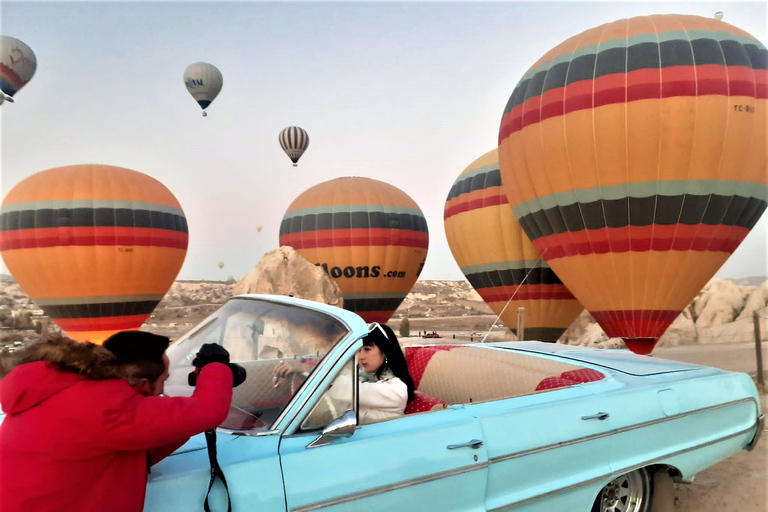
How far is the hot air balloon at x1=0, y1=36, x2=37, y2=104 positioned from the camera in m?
21.9

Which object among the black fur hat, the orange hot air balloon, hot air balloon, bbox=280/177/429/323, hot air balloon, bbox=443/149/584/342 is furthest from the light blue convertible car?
the orange hot air balloon

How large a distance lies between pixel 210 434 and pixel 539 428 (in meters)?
1.78

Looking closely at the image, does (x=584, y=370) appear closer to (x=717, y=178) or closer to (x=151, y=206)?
(x=717, y=178)

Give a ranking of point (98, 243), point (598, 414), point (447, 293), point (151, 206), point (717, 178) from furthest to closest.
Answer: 1. point (447, 293)
2. point (151, 206)
3. point (98, 243)
4. point (717, 178)
5. point (598, 414)

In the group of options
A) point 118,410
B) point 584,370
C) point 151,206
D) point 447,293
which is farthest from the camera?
point 447,293

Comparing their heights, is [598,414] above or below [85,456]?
below

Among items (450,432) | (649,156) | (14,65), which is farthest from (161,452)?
(14,65)

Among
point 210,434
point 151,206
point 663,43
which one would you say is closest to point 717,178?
point 663,43

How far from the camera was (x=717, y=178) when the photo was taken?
31.4ft

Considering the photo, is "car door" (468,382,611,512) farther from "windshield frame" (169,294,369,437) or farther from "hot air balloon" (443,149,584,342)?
"hot air balloon" (443,149,584,342)

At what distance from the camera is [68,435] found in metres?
1.55

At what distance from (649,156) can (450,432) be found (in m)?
9.04

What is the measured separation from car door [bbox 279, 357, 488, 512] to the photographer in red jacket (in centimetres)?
58

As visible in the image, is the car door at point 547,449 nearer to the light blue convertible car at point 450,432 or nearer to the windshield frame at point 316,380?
the light blue convertible car at point 450,432
